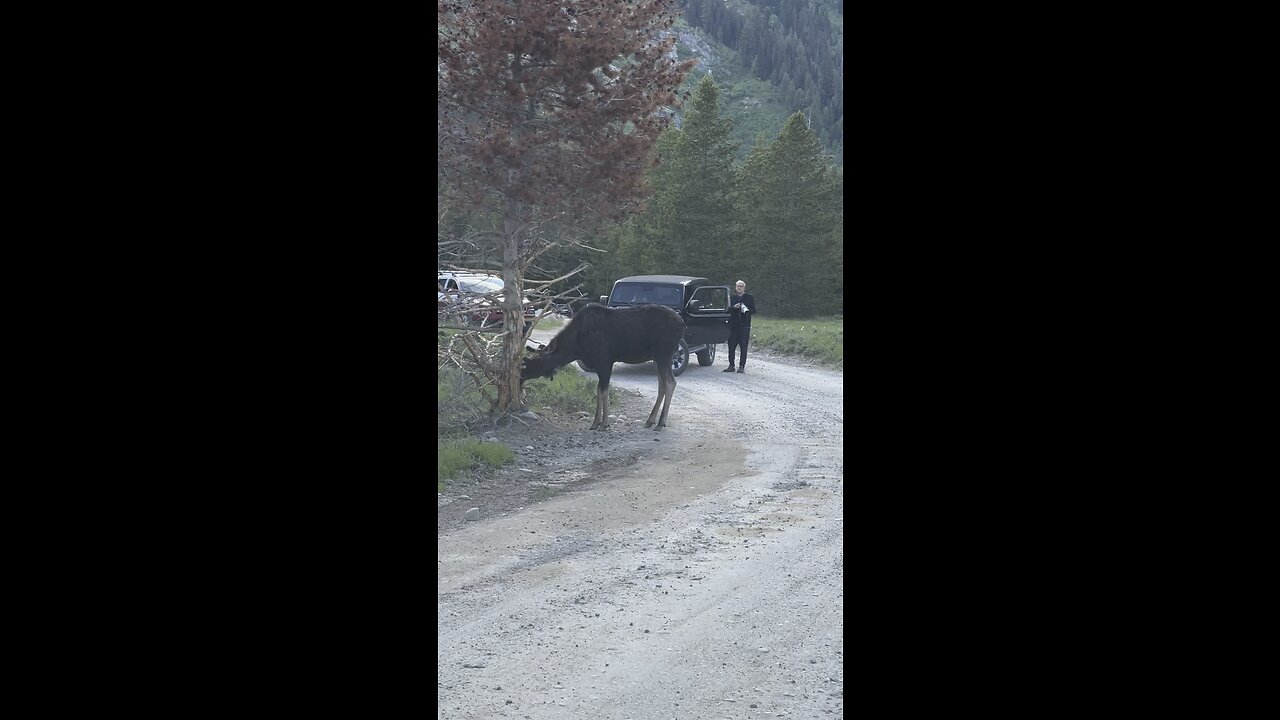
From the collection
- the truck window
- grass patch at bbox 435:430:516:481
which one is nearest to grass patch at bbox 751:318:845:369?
the truck window

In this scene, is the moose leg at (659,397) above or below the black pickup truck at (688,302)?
below

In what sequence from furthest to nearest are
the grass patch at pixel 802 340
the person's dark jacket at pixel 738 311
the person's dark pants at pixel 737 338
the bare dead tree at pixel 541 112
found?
the grass patch at pixel 802 340 < the person's dark pants at pixel 737 338 < the person's dark jacket at pixel 738 311 < the bare dead tree at pixel 541 112

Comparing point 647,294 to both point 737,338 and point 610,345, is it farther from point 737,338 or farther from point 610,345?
point 610,345

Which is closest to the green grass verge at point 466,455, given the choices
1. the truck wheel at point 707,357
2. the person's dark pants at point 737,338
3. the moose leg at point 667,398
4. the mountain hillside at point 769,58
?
the moose leg at point 667,398

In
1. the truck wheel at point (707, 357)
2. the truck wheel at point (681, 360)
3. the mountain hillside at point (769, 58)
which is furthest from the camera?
the mountain hillside at point (769, 58)

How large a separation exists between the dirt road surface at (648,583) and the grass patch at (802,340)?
7725 millimetres

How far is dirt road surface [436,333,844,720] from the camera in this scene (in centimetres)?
372

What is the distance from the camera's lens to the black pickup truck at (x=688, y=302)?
1425 cm

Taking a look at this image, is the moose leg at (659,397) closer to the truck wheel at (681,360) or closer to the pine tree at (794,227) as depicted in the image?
the truck wheel at (681,360)

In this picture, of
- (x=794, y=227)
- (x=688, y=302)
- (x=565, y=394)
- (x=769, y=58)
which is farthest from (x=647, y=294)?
(x=769, y=58)

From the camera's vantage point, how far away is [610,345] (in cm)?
1055
